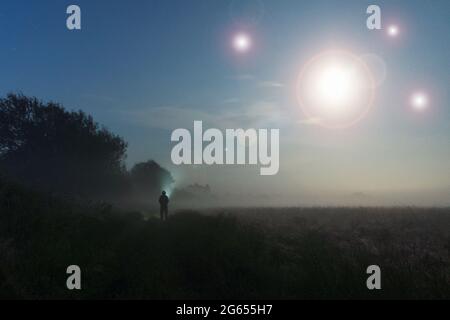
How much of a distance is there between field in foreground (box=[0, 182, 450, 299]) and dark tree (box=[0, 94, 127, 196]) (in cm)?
3147

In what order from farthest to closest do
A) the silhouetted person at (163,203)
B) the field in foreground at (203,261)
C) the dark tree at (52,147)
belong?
the dark tree at (52,147) → the silhouetted person at (163,203) → the field in foreground at (203,261)

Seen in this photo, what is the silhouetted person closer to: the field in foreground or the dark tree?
the field in foreground

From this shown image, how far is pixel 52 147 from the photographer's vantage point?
48.2 metres

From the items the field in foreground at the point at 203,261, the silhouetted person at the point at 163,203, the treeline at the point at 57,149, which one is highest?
the treeline at the point at 57,149

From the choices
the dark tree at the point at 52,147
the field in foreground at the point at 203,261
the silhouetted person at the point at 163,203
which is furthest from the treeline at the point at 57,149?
the field in foreground at the point at 203,261

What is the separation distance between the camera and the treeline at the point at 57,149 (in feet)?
152

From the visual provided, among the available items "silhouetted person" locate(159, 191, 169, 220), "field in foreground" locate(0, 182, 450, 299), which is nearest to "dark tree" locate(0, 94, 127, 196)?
"silhouetted person" locate(159, 191, 169, 220)

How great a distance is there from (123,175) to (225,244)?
167ft

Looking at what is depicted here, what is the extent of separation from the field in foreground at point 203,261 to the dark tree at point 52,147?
31468 mm

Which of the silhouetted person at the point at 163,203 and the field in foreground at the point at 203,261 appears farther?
the silhouetted person at the point at 163,203

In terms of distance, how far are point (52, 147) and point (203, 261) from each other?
41709 millimetres

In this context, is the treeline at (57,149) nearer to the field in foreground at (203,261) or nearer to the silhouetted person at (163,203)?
the silhouetted person at (163,203)
